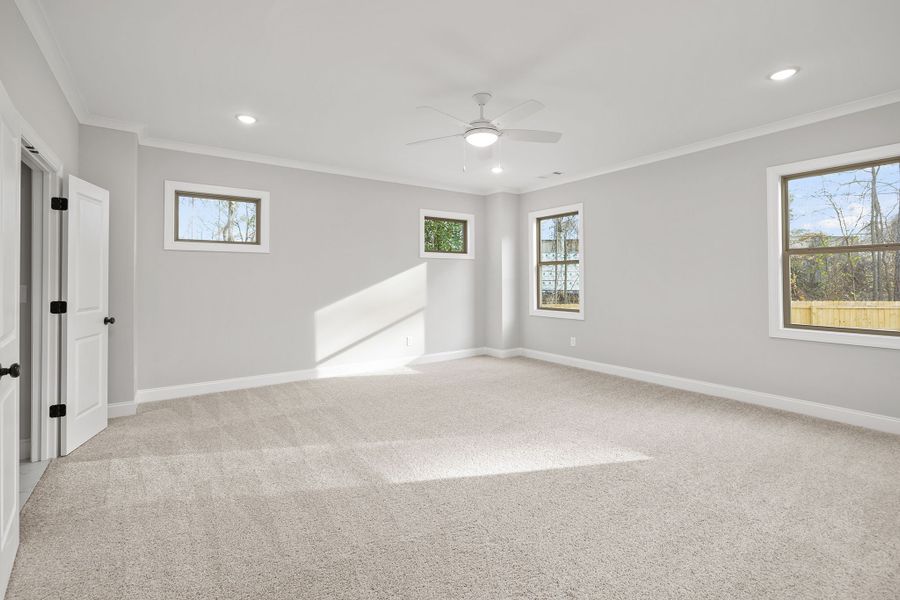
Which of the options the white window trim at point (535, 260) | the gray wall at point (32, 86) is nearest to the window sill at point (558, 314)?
the white window trim at point (535, 260)

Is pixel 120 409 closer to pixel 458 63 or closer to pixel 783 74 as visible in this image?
pixel 458 63

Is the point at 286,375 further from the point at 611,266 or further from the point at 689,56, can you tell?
the point at 689,56

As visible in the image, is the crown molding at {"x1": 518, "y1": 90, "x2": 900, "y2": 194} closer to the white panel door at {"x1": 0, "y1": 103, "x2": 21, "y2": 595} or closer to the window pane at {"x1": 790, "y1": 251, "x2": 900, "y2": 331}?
the window pane at {"x1": 790, "y1": 251, "x2": 900, "y2": 331}

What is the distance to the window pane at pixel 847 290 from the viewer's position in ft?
12.3

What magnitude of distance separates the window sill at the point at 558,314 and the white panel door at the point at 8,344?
18.4ft

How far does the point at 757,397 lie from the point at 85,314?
583 cm

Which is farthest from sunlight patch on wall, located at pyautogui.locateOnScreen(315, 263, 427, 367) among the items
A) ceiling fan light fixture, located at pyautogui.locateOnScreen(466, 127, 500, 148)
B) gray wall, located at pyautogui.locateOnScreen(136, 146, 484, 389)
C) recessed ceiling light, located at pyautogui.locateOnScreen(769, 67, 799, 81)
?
recessed ceiling light, located at pyautogui.locateOnScreen(769, 67, 799, 81)

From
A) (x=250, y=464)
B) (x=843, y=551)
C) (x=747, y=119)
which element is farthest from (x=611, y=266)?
(x=250, y=464)

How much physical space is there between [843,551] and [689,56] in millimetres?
2871

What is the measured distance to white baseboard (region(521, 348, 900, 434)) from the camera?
3.68 metres

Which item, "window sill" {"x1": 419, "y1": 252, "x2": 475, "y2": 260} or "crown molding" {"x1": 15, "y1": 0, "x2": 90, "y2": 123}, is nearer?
"crown molding" {"x1": 15, "y1": 0, "x2": 90, "y2": 123}

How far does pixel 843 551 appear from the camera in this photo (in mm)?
2061

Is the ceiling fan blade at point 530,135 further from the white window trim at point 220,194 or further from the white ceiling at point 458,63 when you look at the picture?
the white window trim at point 220,194

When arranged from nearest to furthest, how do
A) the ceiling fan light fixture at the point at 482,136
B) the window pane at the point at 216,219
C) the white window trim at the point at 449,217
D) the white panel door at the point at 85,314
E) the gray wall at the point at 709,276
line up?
the white panel door at the point at 85,314, the ceiling fan light fixture at the point at 482,136, the gray wall at the point at 709,276, the window pane at the point at 216,219, the white window trim at the point at 449,217
